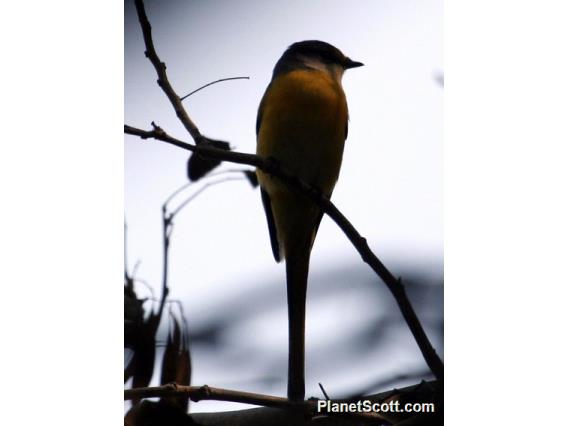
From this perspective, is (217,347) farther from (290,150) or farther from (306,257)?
(290,150)

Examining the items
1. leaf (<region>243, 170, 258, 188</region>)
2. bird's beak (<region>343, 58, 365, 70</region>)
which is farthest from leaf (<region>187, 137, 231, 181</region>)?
bird's beak (<region>343, 58, 365, 70</region>)

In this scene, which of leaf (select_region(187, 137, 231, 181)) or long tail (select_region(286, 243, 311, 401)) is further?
leaf (select_region(187, 137, 231, 181))

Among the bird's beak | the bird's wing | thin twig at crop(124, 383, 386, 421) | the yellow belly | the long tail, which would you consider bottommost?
thin twig at crop(124, 383, 386, 421)

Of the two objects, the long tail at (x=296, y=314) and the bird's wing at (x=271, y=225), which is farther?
the bird's wing at (x=271, y=225)

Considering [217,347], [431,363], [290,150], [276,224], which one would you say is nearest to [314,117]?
[290,150]

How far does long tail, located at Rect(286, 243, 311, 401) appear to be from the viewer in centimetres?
218

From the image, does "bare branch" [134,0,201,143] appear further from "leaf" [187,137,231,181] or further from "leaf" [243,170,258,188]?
"leaf" [243,170,258,188]

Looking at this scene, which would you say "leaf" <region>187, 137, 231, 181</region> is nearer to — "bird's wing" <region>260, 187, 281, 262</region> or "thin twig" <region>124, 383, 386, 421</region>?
"bird's wing" <region>260, 187, 281, 262</region>

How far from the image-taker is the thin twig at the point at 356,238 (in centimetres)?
181

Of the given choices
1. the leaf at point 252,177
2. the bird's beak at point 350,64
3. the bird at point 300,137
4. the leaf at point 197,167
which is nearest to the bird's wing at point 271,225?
the bird at point 300,137

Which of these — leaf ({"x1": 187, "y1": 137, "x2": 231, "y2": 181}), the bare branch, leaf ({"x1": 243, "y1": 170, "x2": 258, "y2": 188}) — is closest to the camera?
the bare branch

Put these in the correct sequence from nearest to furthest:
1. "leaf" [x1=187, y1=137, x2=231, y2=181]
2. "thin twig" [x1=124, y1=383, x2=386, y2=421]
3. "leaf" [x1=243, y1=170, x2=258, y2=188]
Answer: "thin twig" [x1=124, y1=383, x2=386, y2=421], "leaf" [x1=187, y1=137, x2=231, y2=181], "leaf" [x1=243, y1=170, x2=258, y2=188]

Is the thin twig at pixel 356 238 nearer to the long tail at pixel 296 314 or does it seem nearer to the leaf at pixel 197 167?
the leaf at pixel 197 167

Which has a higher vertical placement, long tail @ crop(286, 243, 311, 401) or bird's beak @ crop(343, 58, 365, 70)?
bird's beak @ crop(343, 58, 365, 70)
